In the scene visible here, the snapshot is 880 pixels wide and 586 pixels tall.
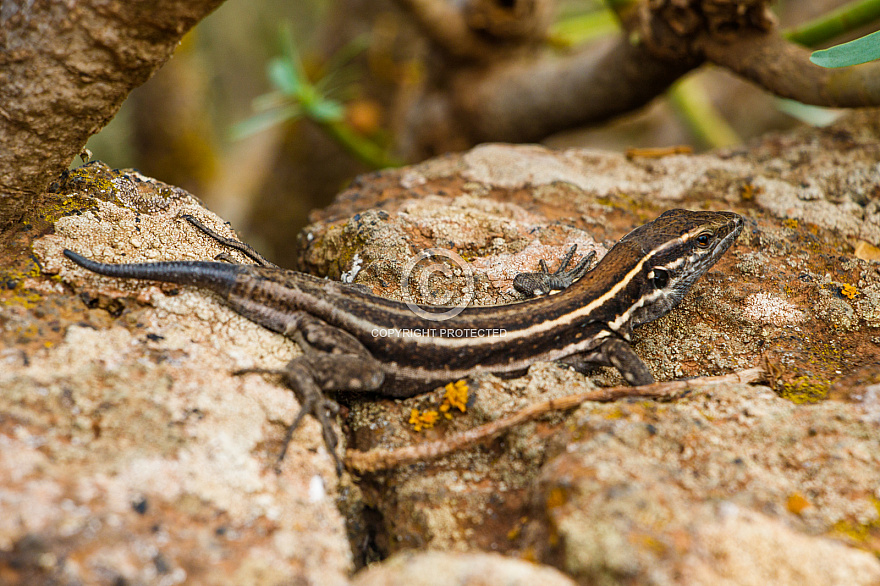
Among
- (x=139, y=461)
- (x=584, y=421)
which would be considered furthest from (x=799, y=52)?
(x=139, y=461)

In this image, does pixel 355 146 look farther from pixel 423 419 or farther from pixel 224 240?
pixel 423 419

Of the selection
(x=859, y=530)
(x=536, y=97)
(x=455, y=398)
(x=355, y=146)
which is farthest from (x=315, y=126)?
(x=859, y=530)

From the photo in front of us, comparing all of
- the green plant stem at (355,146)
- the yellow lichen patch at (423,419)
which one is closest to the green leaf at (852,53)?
the yellow lichen patch at (423,419)

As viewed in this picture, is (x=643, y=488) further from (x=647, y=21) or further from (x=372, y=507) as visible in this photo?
(x=647, y=21)

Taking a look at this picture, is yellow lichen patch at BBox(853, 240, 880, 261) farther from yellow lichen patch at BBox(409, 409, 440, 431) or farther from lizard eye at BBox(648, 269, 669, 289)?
yellow lichen patch at BBox(409, 409, 440, 431)

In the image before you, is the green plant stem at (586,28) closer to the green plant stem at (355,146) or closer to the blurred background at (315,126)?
the blurred background at (315,126)

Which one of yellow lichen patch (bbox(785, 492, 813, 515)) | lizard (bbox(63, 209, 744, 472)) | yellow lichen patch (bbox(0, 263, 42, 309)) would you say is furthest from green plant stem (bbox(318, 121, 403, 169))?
yellow lichen patch (bbox(785, 492, 813, 515))
